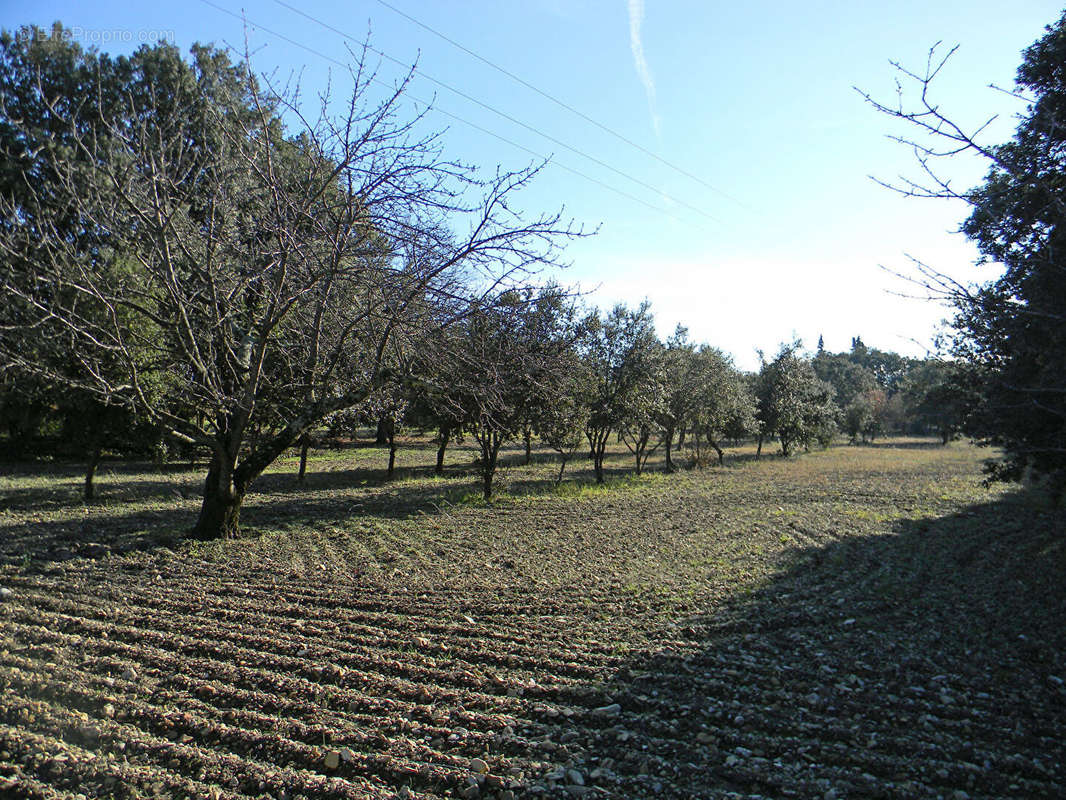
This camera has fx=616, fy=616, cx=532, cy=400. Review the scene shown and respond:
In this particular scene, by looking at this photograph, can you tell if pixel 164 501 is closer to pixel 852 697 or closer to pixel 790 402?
pixel 852 697

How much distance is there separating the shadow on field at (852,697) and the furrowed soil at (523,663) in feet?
0.08

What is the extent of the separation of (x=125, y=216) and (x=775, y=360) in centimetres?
3254

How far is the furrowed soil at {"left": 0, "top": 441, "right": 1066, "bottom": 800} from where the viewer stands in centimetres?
337

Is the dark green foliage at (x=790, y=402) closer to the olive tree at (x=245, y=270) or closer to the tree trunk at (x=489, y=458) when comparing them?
the tree trunk at (x=489, y=458)

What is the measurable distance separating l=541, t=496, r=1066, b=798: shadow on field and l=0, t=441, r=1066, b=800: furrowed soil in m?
0.02

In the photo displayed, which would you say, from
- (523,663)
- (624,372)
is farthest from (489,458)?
(523,663)

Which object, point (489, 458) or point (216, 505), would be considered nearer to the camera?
point (216, 505)

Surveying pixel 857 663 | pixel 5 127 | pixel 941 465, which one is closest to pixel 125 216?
pixel 857 663

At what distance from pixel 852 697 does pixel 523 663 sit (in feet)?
7.87

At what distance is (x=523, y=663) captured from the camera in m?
4.83

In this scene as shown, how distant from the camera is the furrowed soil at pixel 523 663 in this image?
3.37 m

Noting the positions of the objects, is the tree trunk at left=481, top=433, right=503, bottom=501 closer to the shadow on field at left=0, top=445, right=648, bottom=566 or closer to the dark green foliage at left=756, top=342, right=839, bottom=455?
the shadow on field at left=0, top=445, right=648, bottom=566

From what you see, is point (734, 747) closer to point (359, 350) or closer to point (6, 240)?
point (359, 350)

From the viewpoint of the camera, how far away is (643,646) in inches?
209
